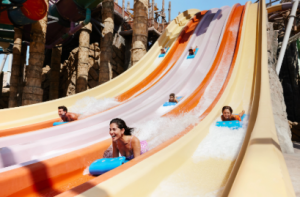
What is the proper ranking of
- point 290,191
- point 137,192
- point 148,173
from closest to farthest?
point 290,191 < point 137,192 < point 148,173

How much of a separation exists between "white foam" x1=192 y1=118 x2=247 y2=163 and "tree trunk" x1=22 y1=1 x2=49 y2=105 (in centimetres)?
506

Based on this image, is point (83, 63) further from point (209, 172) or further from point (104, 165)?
point (209, 172)

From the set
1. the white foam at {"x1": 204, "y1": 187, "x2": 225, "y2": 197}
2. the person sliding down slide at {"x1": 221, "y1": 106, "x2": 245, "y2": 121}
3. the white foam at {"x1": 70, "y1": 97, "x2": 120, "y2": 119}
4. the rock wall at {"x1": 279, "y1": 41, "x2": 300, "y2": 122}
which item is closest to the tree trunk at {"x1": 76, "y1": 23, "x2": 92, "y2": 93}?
the white foam at {"x1": 70, "y1": 97, "x2": 120, "y2": 119}

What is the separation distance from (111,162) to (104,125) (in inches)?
44.9

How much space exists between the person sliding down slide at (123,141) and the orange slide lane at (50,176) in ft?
1.17

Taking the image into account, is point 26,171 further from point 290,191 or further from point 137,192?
point 290,191

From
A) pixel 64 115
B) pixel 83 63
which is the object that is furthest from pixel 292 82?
pixel 64 115

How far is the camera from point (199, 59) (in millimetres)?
5945

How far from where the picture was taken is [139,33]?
22.8 ft

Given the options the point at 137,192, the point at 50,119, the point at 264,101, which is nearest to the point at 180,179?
the point at 137,192

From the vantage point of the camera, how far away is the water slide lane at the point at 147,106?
2.44 metres

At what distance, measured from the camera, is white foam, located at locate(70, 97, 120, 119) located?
4.26 metres

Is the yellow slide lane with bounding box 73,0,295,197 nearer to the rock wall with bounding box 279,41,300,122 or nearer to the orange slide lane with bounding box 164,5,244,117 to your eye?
the orange slide lane with bounding box 164,5,244,117

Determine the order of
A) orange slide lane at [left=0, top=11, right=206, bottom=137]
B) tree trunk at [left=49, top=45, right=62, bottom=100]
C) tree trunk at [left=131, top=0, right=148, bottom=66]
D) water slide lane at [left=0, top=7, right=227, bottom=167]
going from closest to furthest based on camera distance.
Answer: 1. water slide lane at [left=0, top=7, right=227, bottom=167]
2. orange slide lane at [left=0, top=11, right=206, bottom=137]
3. tree trunk at [left=131, top=0, right=148, bottom=66]
4. tree trunk at [left=49, top=45, right=62, bottom=100]
